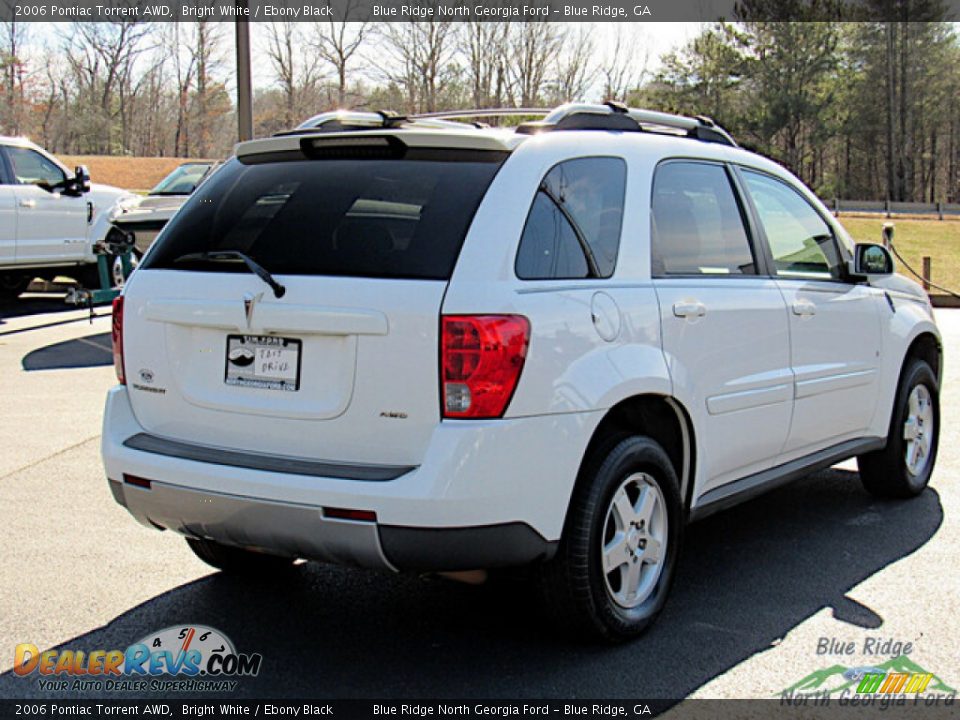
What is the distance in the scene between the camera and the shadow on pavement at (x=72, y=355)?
10570mm

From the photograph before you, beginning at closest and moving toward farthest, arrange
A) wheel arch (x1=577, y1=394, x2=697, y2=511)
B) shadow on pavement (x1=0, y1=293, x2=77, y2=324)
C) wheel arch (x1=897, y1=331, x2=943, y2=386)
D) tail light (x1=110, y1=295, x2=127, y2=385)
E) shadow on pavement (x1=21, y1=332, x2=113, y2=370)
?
1. wheel arch (x1=577, y1=394, x2=697, y2=511)
2. tail light (x1=110, y1=295, x2=127, y2=385)
3. wheel arch (x1=897, y1=331, x2=943, y2=386)
4. shadow on pavement (x1=21, y1=332, x2=113, y2=370)
5. shadow on pavement (x1=0, y1=293, x2=77, y2=324)

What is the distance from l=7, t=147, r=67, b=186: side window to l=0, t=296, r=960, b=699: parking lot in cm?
947

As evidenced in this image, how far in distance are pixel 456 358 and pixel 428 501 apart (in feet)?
1.46

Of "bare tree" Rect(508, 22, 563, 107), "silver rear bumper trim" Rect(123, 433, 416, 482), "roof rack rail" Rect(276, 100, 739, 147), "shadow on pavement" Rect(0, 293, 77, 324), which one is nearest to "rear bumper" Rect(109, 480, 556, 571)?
"silver rear bumper trim" Rect(123, 433, 416, 482)

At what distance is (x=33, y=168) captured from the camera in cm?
1488

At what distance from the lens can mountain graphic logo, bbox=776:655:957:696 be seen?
12.2ft

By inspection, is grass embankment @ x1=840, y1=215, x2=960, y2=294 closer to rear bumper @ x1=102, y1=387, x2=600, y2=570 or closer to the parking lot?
the parking lot

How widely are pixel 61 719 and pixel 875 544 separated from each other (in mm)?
3692

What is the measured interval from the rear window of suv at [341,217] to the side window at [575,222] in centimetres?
22

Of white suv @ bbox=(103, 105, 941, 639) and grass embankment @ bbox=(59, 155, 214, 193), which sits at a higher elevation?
grass embankment @ bbox=(59, 155, 214, 193)

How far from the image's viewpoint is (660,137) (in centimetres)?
455

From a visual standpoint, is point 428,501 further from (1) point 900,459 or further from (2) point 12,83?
(2) point 12,83

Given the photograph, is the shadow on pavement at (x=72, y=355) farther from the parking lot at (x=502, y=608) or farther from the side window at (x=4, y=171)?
the parking lot at (x=502, y=608)

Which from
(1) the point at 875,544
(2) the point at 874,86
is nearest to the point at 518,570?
(1) the point at 875,544
